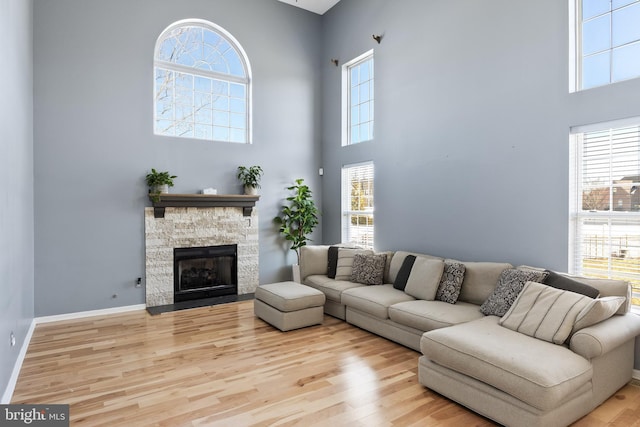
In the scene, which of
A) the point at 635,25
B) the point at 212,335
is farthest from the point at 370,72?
the point at 212,335

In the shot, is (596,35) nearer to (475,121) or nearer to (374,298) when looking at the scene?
(475,121)

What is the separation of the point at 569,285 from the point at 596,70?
6.26 ft

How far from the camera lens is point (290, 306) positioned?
411cm

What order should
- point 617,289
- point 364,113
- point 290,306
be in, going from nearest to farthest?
point 617,289, point 290,306, point 364,113

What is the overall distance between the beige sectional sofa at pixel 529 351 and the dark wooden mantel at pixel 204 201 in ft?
10.4

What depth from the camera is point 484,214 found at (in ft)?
13.3

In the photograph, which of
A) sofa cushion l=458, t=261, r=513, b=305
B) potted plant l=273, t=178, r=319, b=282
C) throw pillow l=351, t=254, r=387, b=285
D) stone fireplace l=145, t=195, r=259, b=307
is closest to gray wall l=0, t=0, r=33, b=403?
stone fireplace l=145, t=195, r=259, b=307

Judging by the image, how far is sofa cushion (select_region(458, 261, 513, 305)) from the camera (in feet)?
11.8

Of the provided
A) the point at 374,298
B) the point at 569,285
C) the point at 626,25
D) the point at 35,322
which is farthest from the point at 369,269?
the point at 35,322

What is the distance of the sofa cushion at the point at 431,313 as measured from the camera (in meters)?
3.31

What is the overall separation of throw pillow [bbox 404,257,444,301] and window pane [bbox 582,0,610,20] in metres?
2.62

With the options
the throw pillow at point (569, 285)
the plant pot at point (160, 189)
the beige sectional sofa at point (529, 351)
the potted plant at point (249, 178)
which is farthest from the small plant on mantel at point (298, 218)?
the throw pillow at point (569, 285)

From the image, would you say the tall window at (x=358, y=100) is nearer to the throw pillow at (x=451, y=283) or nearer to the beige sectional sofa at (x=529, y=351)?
the throw pillow at (x=451, y=283)

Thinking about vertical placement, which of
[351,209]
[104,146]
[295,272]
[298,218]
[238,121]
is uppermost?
[238,121]
